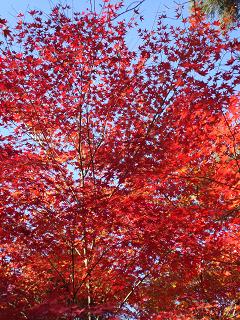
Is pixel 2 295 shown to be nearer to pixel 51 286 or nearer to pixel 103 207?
pixel 103 207

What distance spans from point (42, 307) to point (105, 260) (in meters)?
3.24

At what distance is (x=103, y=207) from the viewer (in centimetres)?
773

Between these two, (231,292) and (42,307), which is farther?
(231,292)

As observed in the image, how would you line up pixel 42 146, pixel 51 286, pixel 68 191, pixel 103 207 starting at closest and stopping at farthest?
1. pixel 103 207
2. pixel 68 191
3. pixel 42 146
4. pixel 51 286

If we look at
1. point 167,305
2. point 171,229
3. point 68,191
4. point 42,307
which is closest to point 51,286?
point 167,305

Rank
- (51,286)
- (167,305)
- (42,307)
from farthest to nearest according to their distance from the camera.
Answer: (51,286) → (167,305) → (42,307)

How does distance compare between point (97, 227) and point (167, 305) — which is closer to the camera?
point (97, 227)

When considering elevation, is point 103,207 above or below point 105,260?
above

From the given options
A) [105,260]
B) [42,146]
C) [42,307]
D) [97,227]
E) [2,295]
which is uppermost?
[42,146]

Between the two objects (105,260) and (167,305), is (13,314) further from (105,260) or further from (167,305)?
(167,305)

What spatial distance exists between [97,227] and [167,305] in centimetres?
554

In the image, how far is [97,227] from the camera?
25.6 feet

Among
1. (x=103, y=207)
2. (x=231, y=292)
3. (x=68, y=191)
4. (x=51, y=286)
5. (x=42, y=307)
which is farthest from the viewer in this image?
(x=51, y=286)

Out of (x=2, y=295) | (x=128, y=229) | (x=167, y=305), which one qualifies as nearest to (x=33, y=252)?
(x=2, y=295)
